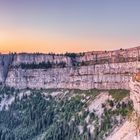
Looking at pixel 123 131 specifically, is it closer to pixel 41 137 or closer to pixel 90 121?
pixel 90 121

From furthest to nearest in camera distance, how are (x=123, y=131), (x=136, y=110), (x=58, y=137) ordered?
(x=58, y=137)
(x=123, y=131)
(x=136, y=110)

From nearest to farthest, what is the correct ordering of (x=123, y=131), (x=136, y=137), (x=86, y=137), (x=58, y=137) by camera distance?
1. (x=136, y=137)
2. (x=123, y=131)
3. (x=86, y=137)
4. (x=58, y=137)

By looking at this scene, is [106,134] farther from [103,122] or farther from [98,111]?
[98,111]

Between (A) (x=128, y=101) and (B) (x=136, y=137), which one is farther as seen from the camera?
(A) (x=128, y=101)

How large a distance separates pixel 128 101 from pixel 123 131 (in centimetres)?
2234

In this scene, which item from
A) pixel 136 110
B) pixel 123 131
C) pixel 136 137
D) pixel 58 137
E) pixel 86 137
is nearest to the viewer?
pixel 136 137

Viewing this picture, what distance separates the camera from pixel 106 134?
172875 mm

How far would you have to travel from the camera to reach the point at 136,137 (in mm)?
137000

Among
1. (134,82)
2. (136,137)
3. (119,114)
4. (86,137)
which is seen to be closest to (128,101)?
(119,114)

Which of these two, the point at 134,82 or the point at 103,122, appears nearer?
the point at 134,82

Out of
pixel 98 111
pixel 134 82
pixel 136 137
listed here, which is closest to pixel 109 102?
pixel 98 111

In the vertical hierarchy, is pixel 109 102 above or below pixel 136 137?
above

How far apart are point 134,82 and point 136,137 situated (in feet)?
70.2

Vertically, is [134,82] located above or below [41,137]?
above
